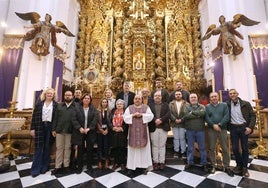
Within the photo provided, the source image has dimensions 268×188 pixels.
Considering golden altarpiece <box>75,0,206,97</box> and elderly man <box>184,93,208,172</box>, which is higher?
golden altarpiece <box>75,0,206,97</box>

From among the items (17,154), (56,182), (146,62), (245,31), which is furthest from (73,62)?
(245,31)

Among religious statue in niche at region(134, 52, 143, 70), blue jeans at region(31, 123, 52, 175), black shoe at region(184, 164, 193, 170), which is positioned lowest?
black shoe at region(184, 164, 193, 170)

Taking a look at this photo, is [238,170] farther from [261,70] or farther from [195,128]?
[261,70]

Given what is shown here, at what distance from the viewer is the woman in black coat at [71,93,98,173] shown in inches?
94.8

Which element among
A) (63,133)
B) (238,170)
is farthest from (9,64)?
(238,170)

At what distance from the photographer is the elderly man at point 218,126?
237 cm

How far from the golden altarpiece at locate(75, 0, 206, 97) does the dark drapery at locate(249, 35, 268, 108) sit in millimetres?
2171

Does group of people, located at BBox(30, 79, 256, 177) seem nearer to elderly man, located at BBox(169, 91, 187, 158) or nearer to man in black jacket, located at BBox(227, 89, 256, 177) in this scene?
man in black jacket, located at BBox(227, 89, 256, 177)

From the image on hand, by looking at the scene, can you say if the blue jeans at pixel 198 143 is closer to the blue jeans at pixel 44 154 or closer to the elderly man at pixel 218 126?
the elderly man at pixel 218 126

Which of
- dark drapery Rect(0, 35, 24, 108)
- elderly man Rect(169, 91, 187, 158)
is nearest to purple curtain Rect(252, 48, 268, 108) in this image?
elderly man Rect(169, 91, 187, 158)

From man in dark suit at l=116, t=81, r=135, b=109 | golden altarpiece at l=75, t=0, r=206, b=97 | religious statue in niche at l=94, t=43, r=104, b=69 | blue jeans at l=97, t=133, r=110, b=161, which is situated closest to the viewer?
blue jeans at l=97, t=133, r=110, b=161

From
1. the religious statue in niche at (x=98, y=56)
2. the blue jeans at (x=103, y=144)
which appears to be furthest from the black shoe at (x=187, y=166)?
the religious statue in niche at (x=98, y=56)

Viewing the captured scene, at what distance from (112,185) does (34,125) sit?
150 centimetres

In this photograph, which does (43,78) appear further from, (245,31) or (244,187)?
(245,31)
